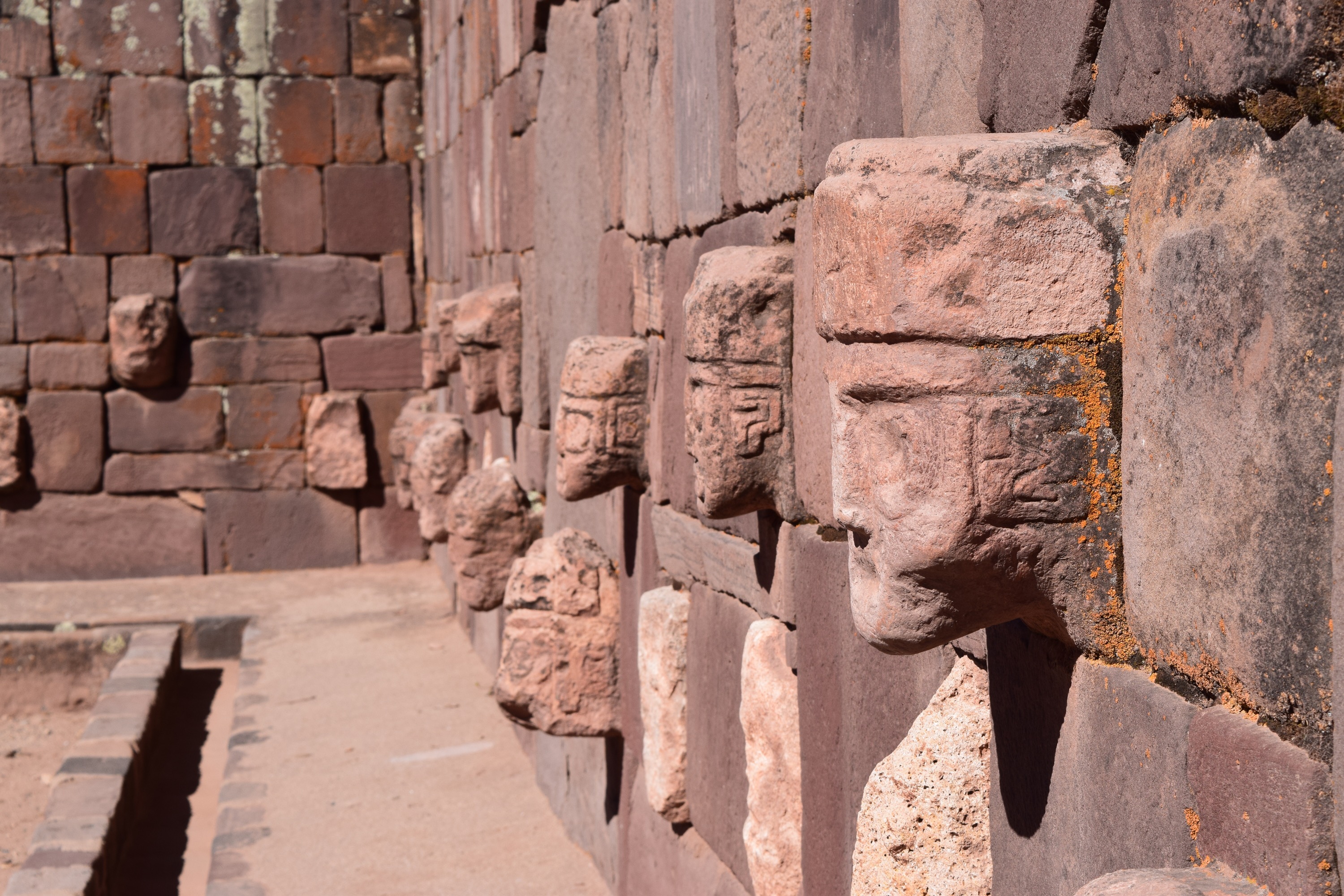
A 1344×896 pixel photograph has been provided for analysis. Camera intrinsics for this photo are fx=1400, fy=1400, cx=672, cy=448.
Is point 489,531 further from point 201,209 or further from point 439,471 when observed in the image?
point 201,209

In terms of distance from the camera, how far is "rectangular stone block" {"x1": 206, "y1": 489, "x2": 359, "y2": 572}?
9.70 metres

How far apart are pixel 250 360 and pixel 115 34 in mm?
2300

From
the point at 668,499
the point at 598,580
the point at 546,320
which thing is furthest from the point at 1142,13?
the point at 546,320

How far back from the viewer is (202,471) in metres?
9.63

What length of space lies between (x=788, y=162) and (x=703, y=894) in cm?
167

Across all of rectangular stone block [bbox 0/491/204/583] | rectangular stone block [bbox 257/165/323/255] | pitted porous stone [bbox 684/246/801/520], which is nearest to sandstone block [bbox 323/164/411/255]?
rectangular stone block [bbox 257/165/323/255]

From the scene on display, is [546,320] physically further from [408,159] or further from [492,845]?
[408,159]

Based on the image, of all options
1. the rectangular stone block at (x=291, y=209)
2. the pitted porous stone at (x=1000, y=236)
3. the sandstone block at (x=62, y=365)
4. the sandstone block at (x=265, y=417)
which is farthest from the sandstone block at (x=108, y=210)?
the pitted porous stone at (x=1000, y=236)

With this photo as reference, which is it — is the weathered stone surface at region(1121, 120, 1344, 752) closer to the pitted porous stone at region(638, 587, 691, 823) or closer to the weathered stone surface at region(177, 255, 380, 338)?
the pitted porous stone at region(638, 587, 691, 823)

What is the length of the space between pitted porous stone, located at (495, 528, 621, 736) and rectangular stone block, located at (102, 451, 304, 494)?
6066 millimetres

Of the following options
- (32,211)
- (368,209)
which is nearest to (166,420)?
(32,211)

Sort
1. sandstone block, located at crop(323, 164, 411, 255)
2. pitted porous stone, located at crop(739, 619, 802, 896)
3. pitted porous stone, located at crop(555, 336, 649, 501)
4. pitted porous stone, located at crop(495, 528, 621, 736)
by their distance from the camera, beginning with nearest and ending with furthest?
1. pitted porous stone, located at crop(739, 619, 802, 896)
2. pitted porous stone, located at crop(555, 336, 649, 501)
3. pitted porous stone, located at crop(495, 528, 621, 736)
4. sandstone block, located at crop(323, 164, 411, 255)

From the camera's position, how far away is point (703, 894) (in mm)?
3162

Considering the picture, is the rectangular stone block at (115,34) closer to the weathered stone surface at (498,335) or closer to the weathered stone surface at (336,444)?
the weathered stone surface at (336,444)
